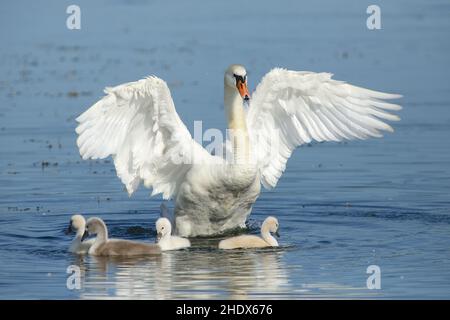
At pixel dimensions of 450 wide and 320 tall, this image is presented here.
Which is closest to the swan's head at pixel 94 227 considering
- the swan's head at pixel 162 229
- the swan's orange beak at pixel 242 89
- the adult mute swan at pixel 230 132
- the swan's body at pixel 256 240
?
the swan's head at pixel 162 229

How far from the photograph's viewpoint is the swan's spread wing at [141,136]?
1239 centimetres

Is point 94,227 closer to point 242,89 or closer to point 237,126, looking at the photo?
point 237,126

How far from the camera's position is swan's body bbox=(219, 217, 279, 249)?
1259 centimetres

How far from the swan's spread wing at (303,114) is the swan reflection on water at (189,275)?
148cm

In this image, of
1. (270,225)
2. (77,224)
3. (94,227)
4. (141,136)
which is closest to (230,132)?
(141,136)

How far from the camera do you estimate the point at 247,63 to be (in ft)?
79.9

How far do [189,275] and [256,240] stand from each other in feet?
4.86

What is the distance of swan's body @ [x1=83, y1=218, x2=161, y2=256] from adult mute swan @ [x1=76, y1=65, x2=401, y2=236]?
2.84 ft

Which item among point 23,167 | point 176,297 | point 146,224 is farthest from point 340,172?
point 176,297

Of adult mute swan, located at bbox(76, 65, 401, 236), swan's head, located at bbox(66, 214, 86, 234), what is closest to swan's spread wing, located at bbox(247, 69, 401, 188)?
adult mute swan, located at bbox(76, 65, 401, 236)

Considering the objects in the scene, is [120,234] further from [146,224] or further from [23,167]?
[23,167]

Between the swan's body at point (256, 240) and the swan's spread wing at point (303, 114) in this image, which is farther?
the swan's spread wing at point (303, 114)

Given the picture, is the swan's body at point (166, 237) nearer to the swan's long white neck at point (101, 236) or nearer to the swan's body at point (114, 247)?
the swan's body at point (114, 247)

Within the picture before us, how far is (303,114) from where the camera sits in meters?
13.6
